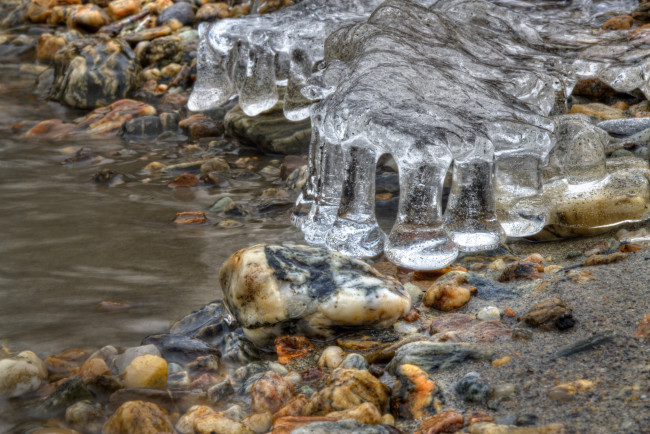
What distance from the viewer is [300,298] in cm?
194

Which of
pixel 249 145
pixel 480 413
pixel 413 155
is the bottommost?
pixel 249 145

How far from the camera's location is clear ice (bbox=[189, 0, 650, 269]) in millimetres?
2354

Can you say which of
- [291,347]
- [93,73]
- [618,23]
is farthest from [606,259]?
[93,73]

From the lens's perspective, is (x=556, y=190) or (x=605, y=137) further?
(x=605, y=137)

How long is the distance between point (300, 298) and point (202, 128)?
306 centimetres

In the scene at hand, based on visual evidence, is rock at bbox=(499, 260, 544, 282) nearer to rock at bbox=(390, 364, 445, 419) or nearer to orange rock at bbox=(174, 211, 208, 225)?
rock at bbox=(390, 364, 445, 419)

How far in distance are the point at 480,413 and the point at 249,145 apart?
130 inches

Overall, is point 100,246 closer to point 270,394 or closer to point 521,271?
point 270,394

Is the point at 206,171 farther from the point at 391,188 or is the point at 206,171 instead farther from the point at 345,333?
the point at 345,333

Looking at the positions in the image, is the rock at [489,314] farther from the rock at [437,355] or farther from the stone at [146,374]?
the stone at [146,374]

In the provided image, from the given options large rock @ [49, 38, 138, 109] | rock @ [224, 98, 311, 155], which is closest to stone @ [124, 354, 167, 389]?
rock @ [224, 98, 311, 155]

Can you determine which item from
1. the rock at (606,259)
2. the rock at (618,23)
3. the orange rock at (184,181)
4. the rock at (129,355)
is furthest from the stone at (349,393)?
the rock at (618,23)

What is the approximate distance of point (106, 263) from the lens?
2629 mm

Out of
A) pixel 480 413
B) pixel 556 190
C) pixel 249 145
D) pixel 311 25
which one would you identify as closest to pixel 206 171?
pixel 249 145
